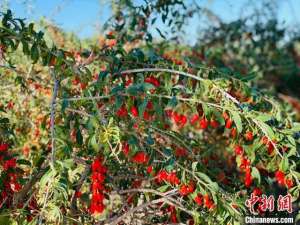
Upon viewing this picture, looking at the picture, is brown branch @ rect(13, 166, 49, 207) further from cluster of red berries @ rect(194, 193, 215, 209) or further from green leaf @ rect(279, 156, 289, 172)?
green leaf @ rect(279, 156, 289, 172)

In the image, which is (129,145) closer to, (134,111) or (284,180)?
(134,111)

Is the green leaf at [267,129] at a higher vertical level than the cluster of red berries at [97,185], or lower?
higher

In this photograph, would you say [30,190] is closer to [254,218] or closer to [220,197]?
[220,197]

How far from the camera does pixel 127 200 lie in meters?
2.54

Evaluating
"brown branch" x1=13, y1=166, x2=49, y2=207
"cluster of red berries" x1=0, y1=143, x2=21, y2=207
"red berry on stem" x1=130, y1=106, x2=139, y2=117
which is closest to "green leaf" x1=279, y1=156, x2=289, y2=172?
"red berry on stem" x1=130, y1=106, x2=139, y2=117

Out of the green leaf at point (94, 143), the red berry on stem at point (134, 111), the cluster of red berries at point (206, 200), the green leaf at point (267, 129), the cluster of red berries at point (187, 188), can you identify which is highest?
the red berry on stem at point (134, 111)

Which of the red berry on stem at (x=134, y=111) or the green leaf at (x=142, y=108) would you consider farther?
the red berry on stem at (x=134, y=111)

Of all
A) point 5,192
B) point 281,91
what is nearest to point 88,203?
point 5,192

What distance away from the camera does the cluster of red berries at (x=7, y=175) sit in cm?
223

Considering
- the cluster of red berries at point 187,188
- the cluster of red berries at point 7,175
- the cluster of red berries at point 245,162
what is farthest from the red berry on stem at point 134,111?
the cluster of red berries at point 245,162

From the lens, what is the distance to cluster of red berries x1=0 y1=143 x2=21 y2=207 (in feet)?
7.31

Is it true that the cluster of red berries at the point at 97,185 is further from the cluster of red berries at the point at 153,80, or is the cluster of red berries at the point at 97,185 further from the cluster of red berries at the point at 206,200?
the cluster of red berries at the point at 153,80

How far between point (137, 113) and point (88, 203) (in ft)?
1.77

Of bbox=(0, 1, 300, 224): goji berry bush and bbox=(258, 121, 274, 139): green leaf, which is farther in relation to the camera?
bbox=(258, 121, 274, 139): green leaf
